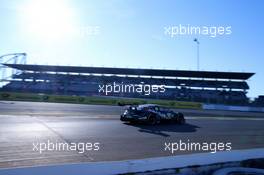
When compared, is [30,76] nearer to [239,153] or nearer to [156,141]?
[156,141]

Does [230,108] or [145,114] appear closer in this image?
[145,114]

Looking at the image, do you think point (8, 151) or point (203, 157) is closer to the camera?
point (203, 157)

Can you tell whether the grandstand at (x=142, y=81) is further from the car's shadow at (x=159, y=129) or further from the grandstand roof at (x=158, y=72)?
the car's shadow at (x=159, y=129)

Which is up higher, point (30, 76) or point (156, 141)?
point (30, 76)

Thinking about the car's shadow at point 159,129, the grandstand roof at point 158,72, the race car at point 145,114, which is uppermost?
the grandstand roof at point 158,72

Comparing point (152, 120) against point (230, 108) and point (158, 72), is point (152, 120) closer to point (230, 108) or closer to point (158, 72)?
point (230, 108)

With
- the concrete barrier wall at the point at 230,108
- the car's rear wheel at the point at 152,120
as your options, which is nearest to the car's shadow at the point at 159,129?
the car's rear wheel at the point at 152,120

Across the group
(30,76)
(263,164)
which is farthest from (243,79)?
(263,164)

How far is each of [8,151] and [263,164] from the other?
18.8 feet

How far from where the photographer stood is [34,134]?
1218 cm

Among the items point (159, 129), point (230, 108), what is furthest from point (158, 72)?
point (159, 129)

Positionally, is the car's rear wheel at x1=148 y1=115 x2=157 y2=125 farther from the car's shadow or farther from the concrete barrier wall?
the concrete barrier wall

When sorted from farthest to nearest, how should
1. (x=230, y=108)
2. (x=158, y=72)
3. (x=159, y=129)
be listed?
(x=158, y=72) < (x=230, y=108) < (x=159, y=129)

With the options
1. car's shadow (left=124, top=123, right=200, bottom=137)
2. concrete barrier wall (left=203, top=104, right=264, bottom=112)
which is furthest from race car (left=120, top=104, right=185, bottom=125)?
concrete barrier wall (left=203, top=104, right=264, bottom=112)
